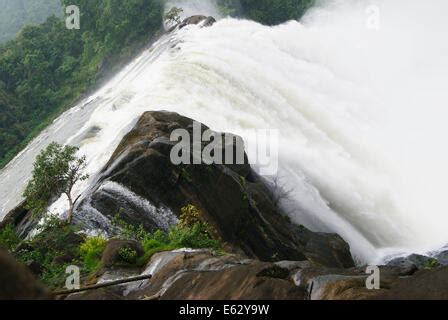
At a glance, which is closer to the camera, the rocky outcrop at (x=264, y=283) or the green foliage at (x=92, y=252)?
the rocky outcrop at (x=264, y=283)

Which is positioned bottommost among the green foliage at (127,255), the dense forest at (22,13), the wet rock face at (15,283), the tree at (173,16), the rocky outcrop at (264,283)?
the green foliage at (127,255)

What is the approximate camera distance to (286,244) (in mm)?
14672

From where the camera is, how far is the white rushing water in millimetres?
18953

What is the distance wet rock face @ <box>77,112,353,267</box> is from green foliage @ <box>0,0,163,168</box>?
1141 inches

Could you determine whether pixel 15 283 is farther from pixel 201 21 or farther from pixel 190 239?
pixel 201 21

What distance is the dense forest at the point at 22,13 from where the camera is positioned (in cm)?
7288

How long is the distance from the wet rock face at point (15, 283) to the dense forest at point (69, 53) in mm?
37910

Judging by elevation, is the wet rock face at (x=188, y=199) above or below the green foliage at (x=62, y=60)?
below

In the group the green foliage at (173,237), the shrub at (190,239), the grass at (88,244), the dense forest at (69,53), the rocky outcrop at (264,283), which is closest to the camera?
the rocky outcrop at (264,283)

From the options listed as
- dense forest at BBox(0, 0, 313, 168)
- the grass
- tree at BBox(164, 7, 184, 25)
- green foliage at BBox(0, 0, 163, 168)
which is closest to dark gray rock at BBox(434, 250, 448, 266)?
the grass

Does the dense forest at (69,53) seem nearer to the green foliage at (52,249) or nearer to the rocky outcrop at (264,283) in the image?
the green foliage at (52,249)

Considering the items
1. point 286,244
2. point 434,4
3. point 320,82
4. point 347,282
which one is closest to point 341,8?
point 434,4

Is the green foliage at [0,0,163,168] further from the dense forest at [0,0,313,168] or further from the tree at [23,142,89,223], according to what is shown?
the tree at [23,142,89,223]

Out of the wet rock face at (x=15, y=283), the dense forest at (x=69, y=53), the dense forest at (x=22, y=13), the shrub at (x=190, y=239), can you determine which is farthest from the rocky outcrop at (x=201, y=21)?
the dense forest at (x=22, y=13)
